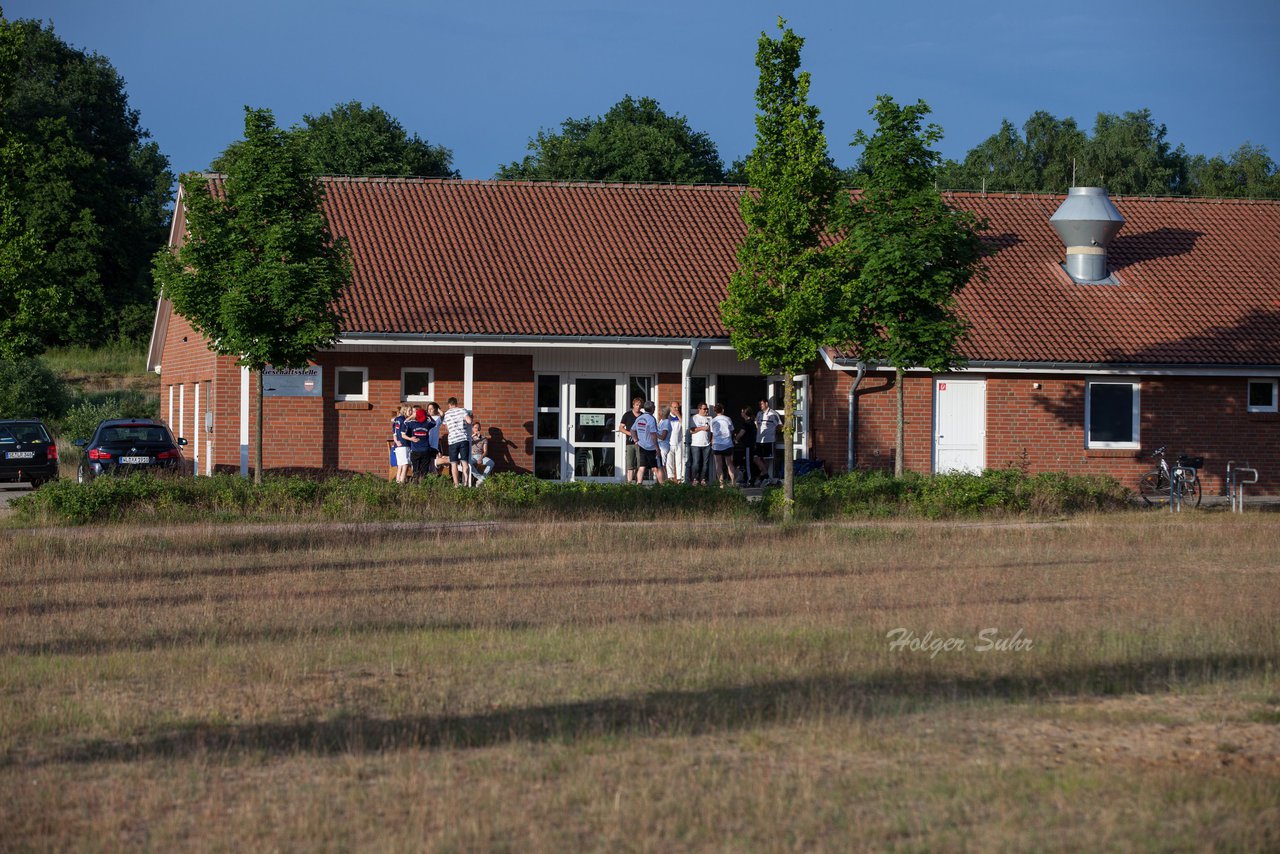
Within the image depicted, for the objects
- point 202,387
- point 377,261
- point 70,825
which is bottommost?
point 70,825

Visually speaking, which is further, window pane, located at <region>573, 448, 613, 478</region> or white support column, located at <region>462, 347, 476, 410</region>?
window pane, located at <region>573, 448, 613, 478</region>

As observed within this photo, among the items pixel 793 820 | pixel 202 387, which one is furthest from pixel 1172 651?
pixel 202 387

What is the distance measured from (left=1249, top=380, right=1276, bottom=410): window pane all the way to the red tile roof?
0.81 metres

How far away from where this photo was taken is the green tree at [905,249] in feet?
69.2

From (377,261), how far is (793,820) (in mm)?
21802

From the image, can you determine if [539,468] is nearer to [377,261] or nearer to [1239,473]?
[377,261]

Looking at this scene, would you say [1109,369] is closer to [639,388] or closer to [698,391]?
[698,391]

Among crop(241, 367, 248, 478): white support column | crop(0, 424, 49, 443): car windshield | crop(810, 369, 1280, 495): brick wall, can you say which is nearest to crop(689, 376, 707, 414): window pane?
crop(810, 369, 1280, 495): brick wall

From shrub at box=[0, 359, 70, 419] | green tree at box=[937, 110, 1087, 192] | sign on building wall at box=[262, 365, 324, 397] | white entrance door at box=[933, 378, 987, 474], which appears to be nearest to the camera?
sign on building wall at box=[262, 365, 324, 397]

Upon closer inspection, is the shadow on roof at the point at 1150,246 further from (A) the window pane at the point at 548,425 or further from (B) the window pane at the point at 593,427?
(A) the window pane at the point at 548,425

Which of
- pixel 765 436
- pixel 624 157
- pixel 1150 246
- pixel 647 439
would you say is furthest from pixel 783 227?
pixel 624 157

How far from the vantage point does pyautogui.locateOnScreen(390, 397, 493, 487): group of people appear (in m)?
23.3

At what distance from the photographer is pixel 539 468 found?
2642 cm

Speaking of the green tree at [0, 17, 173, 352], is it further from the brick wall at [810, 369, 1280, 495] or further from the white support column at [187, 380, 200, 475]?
the brick wall at [810, 369, 1280, 495]
